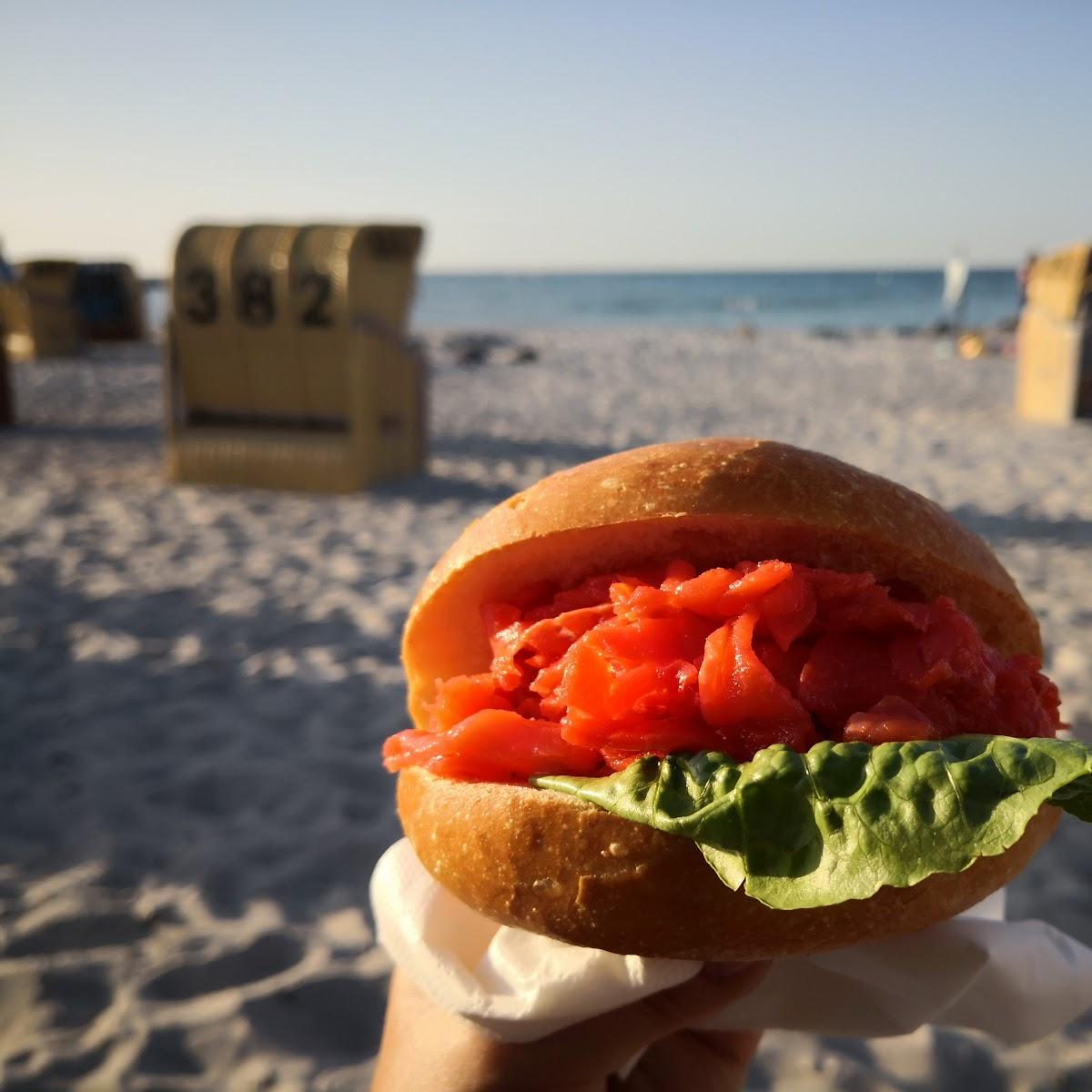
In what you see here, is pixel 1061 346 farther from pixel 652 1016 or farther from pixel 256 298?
pixel 652 1016

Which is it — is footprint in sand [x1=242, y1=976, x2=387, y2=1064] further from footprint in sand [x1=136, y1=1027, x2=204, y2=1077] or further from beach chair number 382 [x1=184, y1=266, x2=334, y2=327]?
beach chair number 382 [x1=184, y1=266, x2=334, y2=327]

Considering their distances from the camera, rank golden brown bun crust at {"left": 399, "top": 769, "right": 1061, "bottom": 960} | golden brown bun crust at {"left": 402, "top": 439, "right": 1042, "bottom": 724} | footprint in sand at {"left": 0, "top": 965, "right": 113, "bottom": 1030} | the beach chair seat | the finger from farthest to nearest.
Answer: the beach chair seat < footprint in sand at {"left": 0, "top": 965, "right": 113, "bottom": 1030} < the finger < golden brown bun crust at {"left": 402, "top": 439, "right": 1042, "bottom": 724} < golden brown bun crust at {"left": 399, "top": 769, "right": 1061, "bottom": 960}

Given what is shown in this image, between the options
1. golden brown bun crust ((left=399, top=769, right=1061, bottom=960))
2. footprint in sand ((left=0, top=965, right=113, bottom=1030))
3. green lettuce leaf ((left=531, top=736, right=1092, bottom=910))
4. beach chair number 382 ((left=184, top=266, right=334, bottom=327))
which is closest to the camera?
green lettuce leaf ((left=531, top=736, right=1092, bottom=910))

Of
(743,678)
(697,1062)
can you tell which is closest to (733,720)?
(743,678)

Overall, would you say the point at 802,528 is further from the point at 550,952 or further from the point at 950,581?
the point at 550,952

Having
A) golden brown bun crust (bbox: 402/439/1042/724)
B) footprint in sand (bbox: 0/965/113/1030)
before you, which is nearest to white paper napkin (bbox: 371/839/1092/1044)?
golden brown bun crust (bbox: 402/439/1042/724)

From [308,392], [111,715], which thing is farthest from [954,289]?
[111,715]

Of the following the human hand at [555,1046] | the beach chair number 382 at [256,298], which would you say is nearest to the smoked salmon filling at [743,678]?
the human hand at [555,1046]
